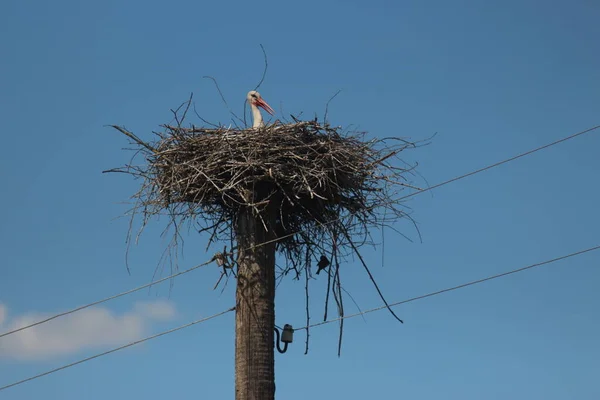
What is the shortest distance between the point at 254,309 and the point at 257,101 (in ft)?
12.4

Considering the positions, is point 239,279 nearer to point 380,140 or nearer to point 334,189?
point 334,189

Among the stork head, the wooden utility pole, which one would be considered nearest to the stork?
the stork head

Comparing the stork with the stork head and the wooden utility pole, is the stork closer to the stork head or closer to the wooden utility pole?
the stork head

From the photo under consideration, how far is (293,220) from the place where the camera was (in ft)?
23.4

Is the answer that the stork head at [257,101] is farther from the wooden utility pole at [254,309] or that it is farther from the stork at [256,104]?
the wooden utility pole at [254,309]

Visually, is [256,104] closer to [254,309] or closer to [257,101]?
[257,101]

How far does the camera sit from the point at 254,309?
6.28 meters

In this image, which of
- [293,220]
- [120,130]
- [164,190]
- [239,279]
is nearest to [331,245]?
[293,220]

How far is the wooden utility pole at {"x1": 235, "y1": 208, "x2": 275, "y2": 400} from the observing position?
6.04 m

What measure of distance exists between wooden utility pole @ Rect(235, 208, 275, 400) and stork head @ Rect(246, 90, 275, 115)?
9.72ft

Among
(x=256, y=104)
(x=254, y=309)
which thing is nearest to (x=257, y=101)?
(x=256, y=104)

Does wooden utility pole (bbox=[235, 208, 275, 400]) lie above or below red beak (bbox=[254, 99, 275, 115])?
below

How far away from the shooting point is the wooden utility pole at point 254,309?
604 centimetres

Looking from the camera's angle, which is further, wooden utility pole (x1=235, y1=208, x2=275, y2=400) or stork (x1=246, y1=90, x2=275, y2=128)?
stork (x1=246, y1=90, x2=275, y2=128)
